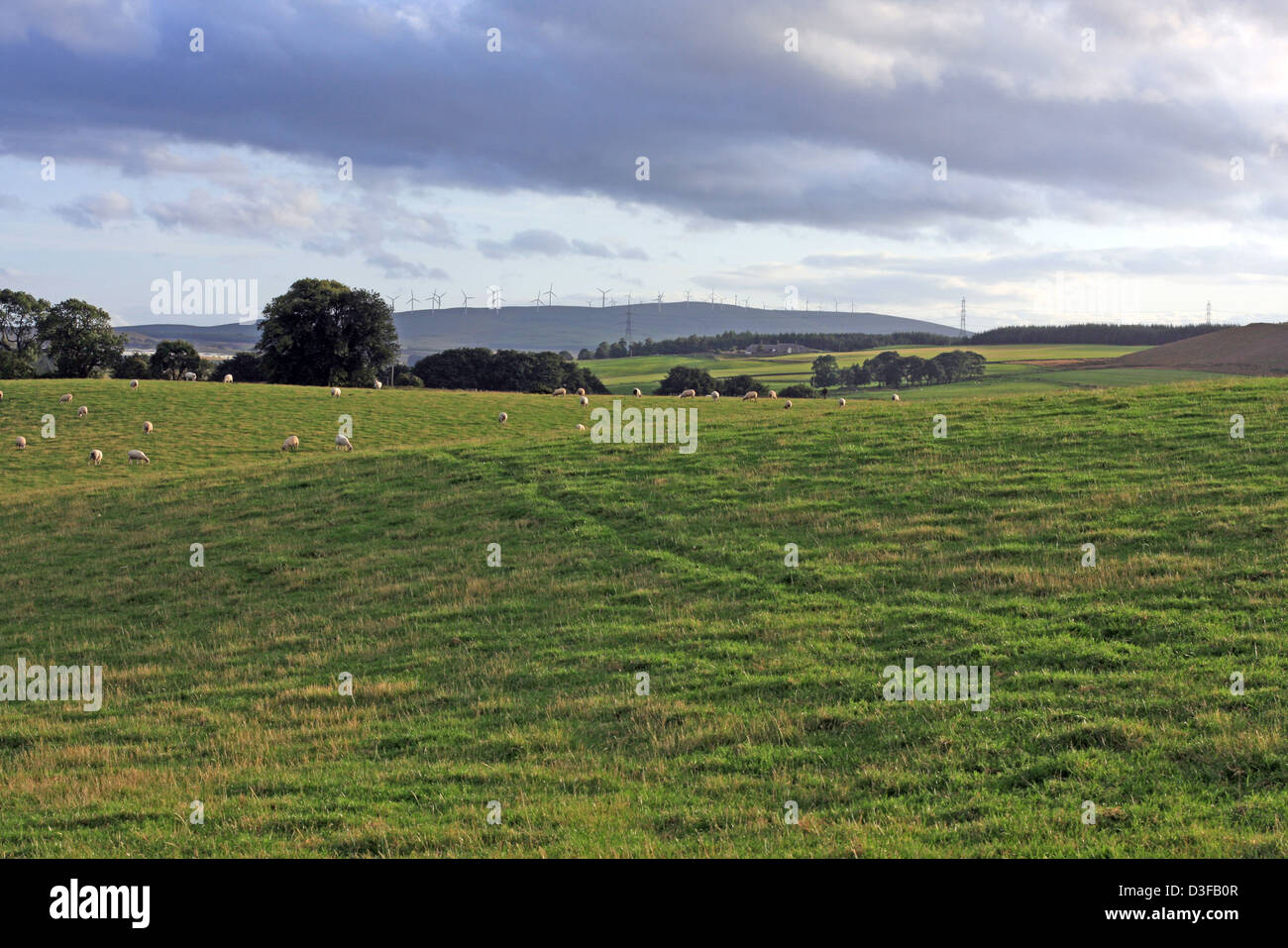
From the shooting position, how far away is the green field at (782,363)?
5231 inches

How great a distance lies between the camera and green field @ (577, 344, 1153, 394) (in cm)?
13288

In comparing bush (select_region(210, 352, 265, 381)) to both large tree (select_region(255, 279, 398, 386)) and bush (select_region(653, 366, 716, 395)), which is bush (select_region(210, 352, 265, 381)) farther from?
bush (select_region(653, 366, 716, 395))

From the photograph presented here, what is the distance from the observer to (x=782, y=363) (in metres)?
165

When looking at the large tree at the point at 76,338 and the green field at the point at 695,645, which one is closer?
the green field at the point at 695,645

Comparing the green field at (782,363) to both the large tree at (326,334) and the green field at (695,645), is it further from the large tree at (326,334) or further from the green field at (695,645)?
the green field at (695,645)

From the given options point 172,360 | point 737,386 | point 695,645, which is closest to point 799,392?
point 737,386

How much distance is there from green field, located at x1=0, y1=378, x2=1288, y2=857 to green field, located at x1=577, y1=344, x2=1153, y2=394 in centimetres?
8966

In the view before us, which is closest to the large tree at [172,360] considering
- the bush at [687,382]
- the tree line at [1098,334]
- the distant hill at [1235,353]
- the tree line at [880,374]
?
the bush at [687,382]

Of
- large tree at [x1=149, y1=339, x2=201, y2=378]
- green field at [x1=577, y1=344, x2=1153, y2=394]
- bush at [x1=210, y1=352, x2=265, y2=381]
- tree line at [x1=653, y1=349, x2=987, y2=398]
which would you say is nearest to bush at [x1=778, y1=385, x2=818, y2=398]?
tree line at [x1=653, y1=349, x2=987, y2=398]

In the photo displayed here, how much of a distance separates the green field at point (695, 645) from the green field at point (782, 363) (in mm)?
89662

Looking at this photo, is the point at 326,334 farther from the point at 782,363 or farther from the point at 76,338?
the point at 782,363
